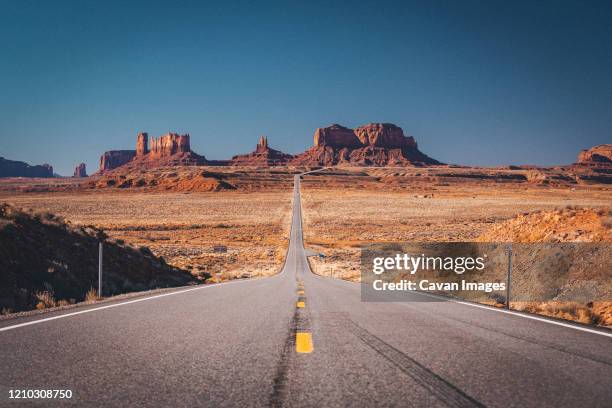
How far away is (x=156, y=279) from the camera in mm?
20578

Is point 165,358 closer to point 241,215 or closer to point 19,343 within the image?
point 19,343

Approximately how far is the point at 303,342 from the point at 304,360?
2.78ft

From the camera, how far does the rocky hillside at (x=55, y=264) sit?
1078cm

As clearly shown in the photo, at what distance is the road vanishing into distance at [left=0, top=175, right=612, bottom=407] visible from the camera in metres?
3.38

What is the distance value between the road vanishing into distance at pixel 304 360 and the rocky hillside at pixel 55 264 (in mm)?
4378

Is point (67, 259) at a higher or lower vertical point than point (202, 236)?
higher

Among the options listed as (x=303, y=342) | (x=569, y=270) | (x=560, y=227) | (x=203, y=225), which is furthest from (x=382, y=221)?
(x=303, y=342)

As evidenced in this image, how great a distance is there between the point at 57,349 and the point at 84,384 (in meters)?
1.39

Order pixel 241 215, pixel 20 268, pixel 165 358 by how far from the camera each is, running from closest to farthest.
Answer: pixel 165 358 → pixel 20 268 → pixel 241 215

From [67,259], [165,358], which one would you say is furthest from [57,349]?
[67,259]

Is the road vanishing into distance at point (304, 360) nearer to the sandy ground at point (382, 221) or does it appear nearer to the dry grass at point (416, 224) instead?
the dry grass at point (416, 224)

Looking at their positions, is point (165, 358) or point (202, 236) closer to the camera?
point (165, 358)

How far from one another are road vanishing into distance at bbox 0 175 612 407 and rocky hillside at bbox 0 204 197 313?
14.4ft

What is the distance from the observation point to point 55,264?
43.2 ft
